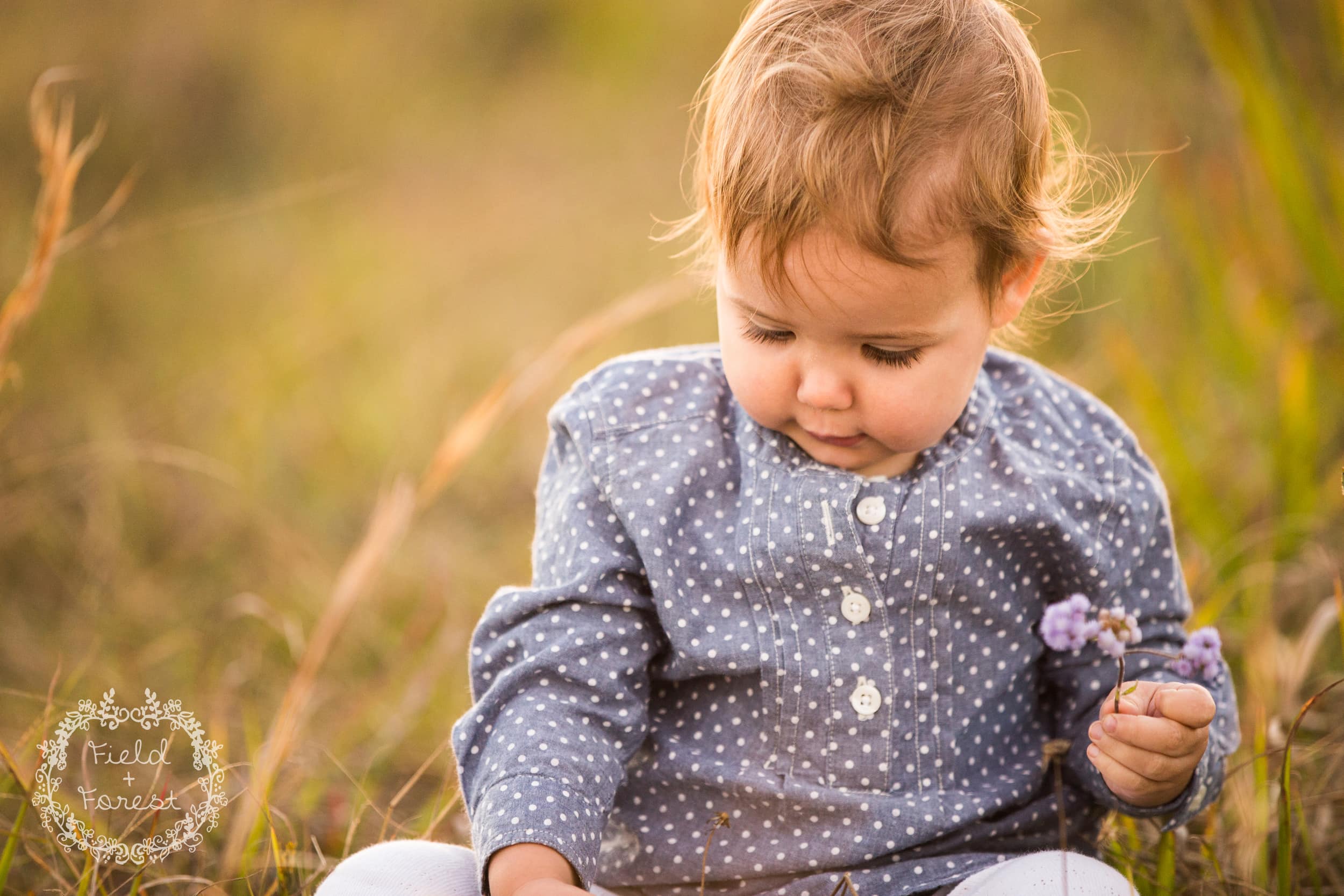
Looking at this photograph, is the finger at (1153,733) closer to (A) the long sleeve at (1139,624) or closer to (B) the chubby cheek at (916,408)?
(A) the long sleeve at (1139,624)

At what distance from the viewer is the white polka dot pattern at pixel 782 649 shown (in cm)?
138

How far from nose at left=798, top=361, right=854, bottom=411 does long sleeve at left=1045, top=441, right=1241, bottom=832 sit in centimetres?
41

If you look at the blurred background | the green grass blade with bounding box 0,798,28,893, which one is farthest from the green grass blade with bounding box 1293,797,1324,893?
the green grass blade with bounding box 0,798,28,893

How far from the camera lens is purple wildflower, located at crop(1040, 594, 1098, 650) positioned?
1365mm

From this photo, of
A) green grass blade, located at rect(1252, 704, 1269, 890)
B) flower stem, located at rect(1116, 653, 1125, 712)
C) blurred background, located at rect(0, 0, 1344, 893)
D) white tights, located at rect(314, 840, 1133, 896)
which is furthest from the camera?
blurred background, located at rect(0, 0, 1344, 893)

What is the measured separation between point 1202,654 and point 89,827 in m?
1.35

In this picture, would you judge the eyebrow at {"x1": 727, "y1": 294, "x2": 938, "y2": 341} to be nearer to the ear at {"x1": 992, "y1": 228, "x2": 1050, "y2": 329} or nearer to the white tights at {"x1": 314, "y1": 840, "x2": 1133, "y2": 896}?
the ear at {"x1": 992, "y1": 228, "x2": 1050, "y2": 329}

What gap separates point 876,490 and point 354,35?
4.32 meters

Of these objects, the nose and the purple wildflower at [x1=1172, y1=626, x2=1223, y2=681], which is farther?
the purple wildflower at [x1=1172, y1=626, x2=1223, y2=681]

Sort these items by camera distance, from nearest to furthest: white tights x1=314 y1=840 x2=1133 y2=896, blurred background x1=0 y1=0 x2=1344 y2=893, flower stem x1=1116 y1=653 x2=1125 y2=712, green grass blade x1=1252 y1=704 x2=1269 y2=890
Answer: flower stem x1=1116 y1=653 x2=1125 y2=712
white tights x1=314 y1=840 x2=1133 y2=896
green grass blade x1=1252 y1=704 x2=1269 y2=890
blurred background x1=0 y1=0 x2=1344 y2=893

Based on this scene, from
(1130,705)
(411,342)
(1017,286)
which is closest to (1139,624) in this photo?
(1130,705)

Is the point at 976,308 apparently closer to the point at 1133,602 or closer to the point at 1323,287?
the point at 1133,602

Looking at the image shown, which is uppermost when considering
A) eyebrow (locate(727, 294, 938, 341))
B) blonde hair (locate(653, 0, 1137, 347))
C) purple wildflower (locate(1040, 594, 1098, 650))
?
blonde hair (locate(653, 0, 1137, 347))

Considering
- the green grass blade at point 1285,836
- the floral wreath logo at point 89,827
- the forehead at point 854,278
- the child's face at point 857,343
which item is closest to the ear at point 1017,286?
the child's face at point 857,343
